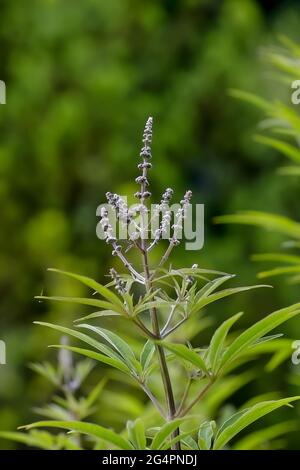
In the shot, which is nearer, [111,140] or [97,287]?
[97,287]

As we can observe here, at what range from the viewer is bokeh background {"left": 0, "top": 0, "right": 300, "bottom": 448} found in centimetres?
344

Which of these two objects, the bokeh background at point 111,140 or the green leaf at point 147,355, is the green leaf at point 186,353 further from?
the bokeh background at point 111,140

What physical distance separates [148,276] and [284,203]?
10.8ft

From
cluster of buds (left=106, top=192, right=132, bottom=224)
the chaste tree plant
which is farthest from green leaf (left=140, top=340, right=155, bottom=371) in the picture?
cluster of buds (left=106, top=192, right=132, bottom=224)

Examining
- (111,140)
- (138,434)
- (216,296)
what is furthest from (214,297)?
(111,140)

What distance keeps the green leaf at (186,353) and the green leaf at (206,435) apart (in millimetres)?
68

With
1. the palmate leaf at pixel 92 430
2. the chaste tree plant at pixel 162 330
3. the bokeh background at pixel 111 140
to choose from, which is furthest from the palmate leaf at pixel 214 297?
the bokeh background at pixel 111 140

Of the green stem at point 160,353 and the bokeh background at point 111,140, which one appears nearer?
the green stem at point 160,353

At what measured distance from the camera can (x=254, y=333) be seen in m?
0.56

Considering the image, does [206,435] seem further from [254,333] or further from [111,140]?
[111,140]

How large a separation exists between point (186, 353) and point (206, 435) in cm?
11

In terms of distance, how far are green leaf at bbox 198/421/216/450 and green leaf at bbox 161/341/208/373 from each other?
68 mm

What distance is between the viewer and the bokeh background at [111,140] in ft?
11.3

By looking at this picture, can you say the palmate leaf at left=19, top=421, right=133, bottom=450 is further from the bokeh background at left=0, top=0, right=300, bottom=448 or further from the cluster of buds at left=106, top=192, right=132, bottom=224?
the bokeh background at left=0, top=0, right=300, bottom=448
